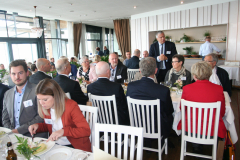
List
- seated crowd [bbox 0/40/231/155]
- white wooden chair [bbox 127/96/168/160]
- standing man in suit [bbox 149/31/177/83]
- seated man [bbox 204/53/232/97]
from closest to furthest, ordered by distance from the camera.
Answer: seated crowd [bbox 0/40/231/155], white wooden chair [bbox 127/96/168/160], seated man [bbox 204/53/232/97], standing man in suit [bbox 149/31/177/83]

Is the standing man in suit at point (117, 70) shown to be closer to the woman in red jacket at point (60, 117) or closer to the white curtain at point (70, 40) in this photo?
the woman in red jacket at point (60, 117)

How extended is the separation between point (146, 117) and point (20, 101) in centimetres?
160

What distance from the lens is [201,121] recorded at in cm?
213

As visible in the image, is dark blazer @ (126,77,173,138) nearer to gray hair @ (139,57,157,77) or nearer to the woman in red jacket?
gray hair @ (139,57,157,77)

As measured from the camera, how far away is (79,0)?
589 cm

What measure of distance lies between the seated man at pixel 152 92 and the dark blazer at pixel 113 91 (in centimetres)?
20

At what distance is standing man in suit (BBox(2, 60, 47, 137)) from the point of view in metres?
2.12

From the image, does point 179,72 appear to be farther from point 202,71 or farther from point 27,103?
point 27,103

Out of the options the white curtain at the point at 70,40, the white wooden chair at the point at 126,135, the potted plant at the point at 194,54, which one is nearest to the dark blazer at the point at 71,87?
the white wooden chair at the point at 126,135

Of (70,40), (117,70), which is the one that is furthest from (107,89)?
(70,40)

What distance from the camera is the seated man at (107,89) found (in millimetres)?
2449

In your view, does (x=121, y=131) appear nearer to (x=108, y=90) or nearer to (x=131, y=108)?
(x=131, y=108)

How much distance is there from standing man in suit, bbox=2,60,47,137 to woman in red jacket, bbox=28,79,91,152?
361 mm

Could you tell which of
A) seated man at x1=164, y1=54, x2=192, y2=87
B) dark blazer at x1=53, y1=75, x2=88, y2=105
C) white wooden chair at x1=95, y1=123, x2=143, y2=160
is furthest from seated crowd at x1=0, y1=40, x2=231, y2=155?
seated man at x1=164, y1=54, x2=192, y2=87
